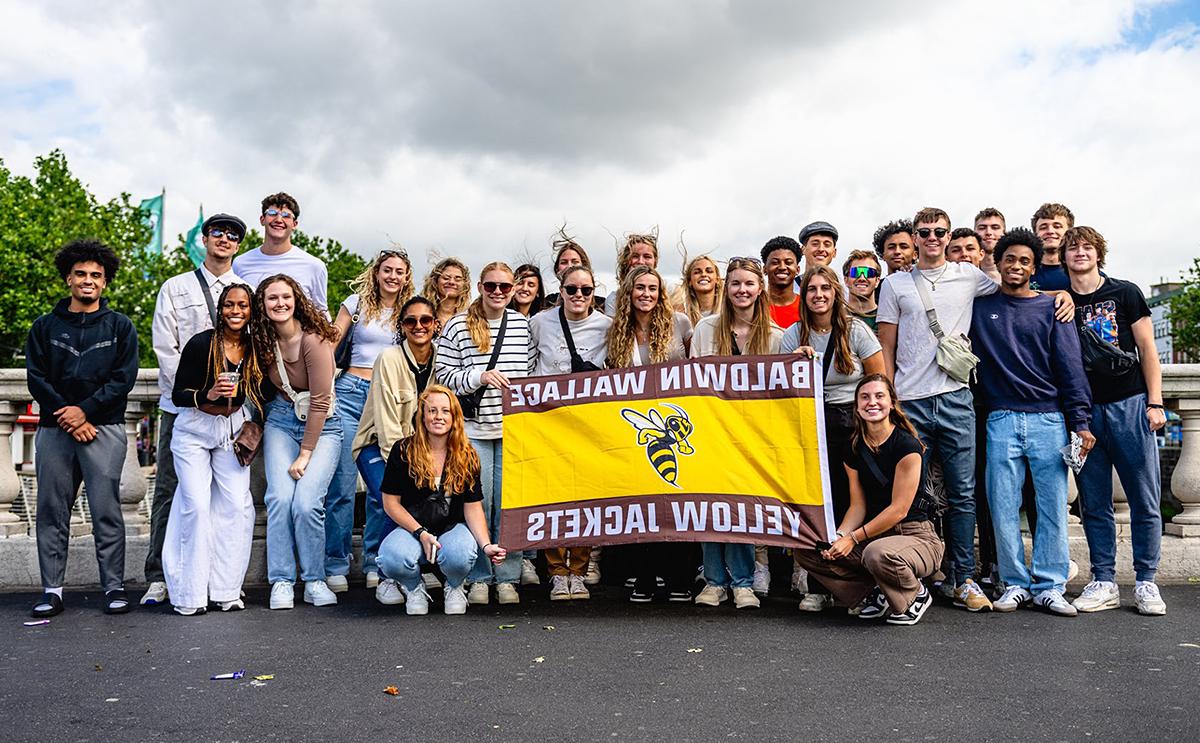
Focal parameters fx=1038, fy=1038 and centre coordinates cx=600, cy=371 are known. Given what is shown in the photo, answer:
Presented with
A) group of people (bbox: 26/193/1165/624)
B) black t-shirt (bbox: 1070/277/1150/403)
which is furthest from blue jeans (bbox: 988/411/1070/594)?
black t-shirt (bbox: 1070/277/1150/403)

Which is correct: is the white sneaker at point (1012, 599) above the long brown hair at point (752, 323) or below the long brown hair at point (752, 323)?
below

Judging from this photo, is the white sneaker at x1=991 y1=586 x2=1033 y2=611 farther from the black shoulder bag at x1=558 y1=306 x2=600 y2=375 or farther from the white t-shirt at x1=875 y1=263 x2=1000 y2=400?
the black shoulder bag at x1=558 y1=306 x2=600 y2=375

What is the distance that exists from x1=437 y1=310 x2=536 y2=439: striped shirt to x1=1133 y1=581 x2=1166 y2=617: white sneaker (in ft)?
13.6

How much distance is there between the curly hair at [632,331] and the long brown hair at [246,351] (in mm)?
2361

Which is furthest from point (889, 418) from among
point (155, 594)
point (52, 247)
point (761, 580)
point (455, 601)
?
point (52, 247)

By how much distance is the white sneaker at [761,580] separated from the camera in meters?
6.95

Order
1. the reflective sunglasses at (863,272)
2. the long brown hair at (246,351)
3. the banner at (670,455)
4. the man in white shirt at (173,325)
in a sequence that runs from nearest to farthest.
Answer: the banner at (670,455), the long brown hair at (246,351), the man in white shirt at (173,325), the reflective sunglasses at (863,272)

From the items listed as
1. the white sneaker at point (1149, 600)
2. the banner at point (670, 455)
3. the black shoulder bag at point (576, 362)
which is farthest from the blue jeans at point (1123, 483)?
the black shoulder bag at point (576, 362)

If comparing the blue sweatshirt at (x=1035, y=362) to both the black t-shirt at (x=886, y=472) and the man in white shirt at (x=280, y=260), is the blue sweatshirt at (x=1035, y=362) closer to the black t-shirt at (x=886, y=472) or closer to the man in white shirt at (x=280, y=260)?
the black t-shirt at (x=886, y=472)

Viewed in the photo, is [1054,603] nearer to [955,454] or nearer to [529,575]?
[955,454]

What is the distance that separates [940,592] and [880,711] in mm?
2896

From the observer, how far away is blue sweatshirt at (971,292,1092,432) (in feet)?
21.5

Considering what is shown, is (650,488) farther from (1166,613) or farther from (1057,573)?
(1166,613)

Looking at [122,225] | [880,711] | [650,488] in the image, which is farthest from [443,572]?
[122,225]
